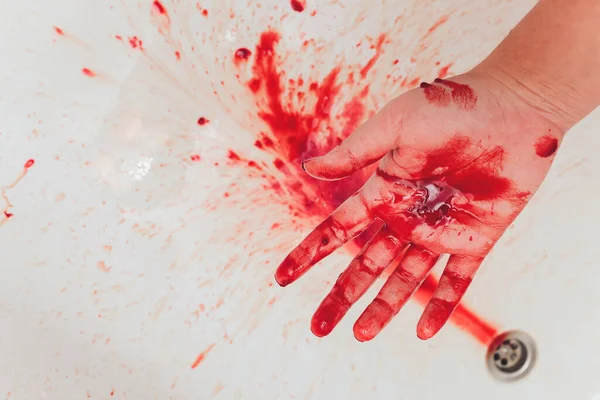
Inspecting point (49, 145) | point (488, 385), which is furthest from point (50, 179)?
point (488, 385)

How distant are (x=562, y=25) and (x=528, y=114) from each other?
0.12m

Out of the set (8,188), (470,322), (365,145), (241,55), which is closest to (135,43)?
(241,55)

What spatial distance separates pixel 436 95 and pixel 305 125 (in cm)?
30

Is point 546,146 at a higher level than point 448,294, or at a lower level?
higher

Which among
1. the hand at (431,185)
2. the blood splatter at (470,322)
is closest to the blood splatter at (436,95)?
the hand at (431,185)

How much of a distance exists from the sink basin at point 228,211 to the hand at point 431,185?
0.19m

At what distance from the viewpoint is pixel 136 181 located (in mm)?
956

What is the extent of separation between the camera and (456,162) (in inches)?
28.6

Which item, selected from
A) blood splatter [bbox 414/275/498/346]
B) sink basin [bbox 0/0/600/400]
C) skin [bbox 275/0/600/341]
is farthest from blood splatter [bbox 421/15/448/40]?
blood splatter [bbox 414/275/498/346]

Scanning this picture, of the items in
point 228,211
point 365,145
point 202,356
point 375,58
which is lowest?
point 202,356

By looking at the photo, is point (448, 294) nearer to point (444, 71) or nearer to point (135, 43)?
point (444, 71)

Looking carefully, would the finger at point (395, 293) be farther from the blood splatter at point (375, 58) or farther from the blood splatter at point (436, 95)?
the blood splatter at point (375, 58)

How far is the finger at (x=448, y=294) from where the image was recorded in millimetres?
761

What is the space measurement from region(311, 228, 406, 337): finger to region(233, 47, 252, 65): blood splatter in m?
0.38
